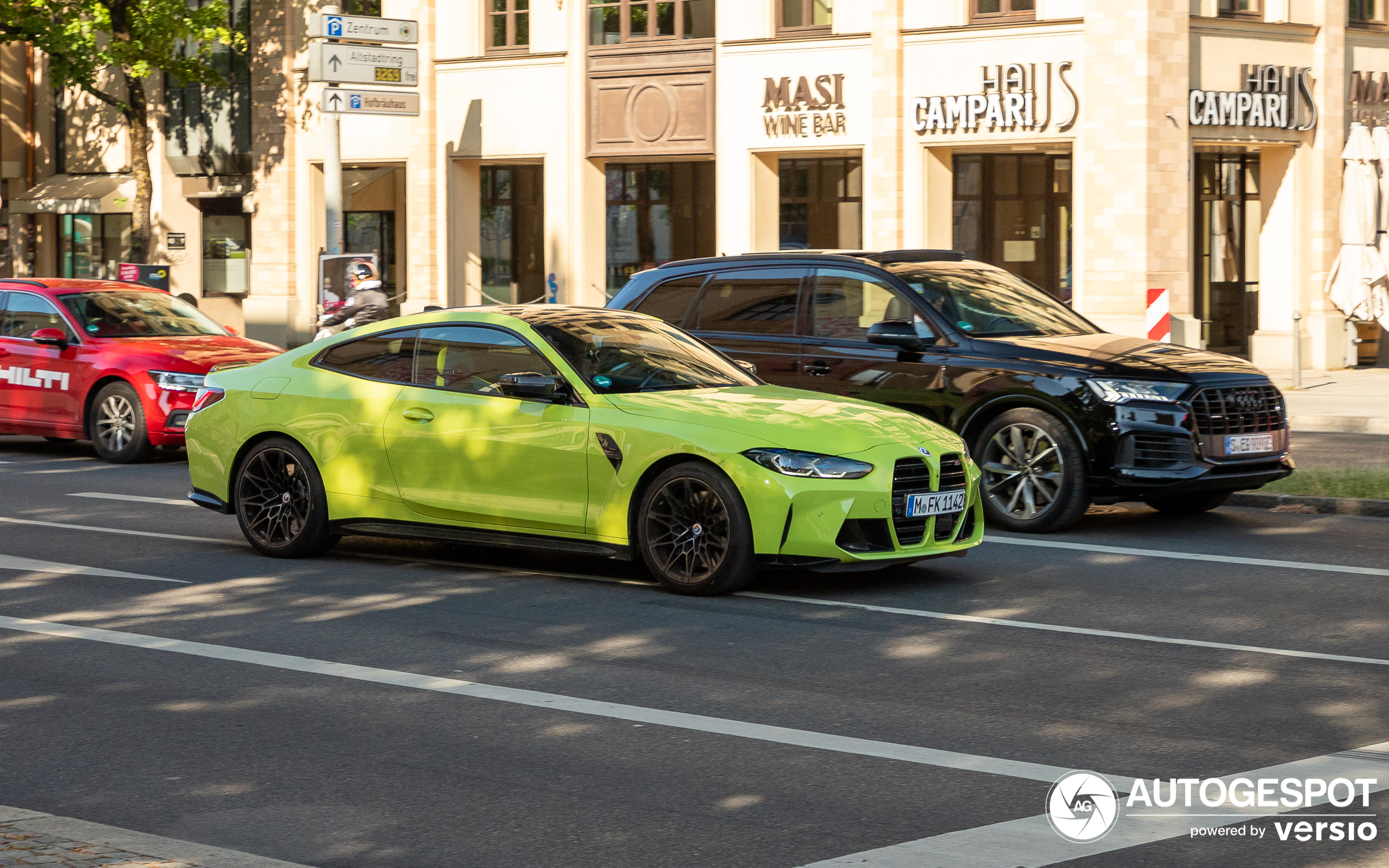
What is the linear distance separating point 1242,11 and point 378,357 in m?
19.5

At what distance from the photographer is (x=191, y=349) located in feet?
55.1

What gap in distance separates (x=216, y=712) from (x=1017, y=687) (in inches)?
123

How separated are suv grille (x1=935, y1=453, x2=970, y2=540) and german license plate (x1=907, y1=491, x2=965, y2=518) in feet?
0.08

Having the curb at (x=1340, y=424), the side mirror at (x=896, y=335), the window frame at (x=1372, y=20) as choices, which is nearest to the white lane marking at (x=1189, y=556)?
the side mirror at (x=896, y=335)

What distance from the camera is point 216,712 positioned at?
6879mm

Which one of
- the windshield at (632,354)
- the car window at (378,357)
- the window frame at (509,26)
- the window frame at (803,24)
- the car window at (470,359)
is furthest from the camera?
the window frame at (509,26)

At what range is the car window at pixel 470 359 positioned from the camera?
9.96 meters

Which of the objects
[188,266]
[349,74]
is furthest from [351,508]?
[188,266]

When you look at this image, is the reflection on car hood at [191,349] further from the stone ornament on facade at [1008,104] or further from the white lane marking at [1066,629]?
the stone ornament on facade at [1008,104]

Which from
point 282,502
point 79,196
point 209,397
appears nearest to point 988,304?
point 282,502

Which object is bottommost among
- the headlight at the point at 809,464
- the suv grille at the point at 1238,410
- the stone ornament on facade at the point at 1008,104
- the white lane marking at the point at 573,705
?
the white lane marking at the point at 573,705

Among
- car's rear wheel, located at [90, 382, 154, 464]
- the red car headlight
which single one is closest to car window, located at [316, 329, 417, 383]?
the red car headlight

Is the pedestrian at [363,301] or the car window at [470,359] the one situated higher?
the pedestrian at [363,301]

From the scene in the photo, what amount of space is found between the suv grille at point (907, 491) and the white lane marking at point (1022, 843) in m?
3.44
